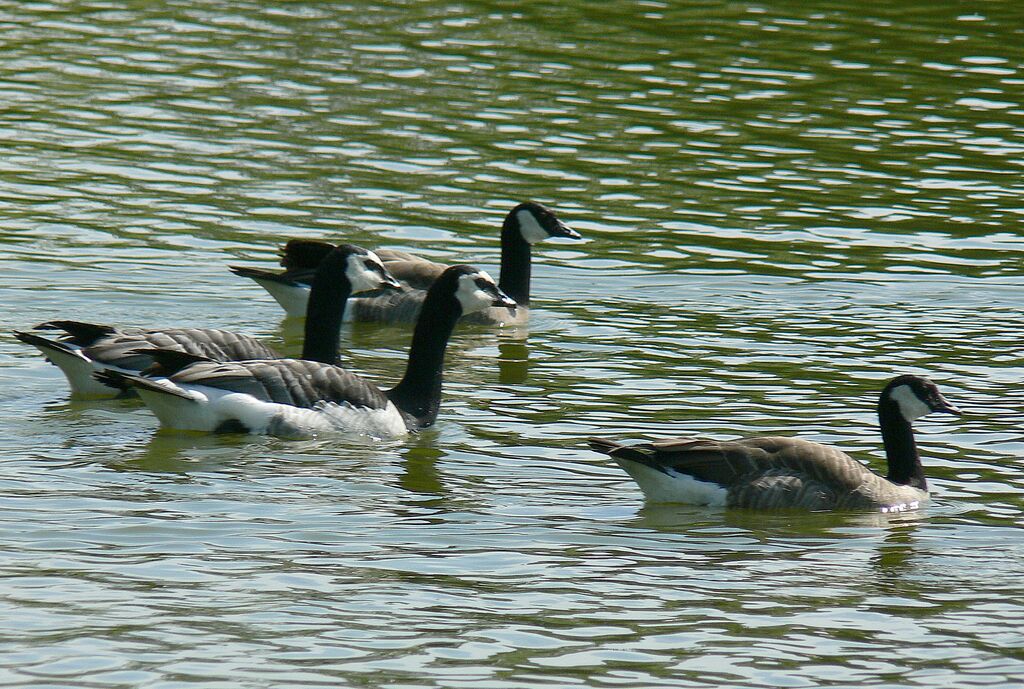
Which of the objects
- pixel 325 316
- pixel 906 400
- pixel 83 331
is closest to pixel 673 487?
pixel 906 400

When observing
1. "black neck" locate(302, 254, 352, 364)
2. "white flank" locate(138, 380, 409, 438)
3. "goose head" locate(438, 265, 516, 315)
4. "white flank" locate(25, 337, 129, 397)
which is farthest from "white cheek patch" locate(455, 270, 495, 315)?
"white flank" locate(25, 337, 129, 397)

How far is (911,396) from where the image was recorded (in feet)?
44.0

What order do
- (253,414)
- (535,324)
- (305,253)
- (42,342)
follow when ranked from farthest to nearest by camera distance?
(535,324), (305,253), (42,342), (253,414)

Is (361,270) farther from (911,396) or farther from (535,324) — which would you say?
(911,396)

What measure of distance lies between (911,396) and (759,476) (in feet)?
4.75

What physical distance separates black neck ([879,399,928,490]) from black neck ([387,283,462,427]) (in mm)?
3772

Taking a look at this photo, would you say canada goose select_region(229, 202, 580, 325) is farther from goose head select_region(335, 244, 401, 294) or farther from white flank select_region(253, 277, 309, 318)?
goose head select_region(335, 244, 401, 294)

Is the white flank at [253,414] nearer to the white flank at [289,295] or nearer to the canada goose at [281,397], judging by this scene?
the canada goose at [281,397]

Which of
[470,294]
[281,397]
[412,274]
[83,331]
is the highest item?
[470,294]

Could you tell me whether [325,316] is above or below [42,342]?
above

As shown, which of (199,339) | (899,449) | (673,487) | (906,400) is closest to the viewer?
(673,487)

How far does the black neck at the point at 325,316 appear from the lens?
1591 centimetres

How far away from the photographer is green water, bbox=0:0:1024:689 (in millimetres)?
10031

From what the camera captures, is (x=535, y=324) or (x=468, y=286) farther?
(x=535, y=324)
